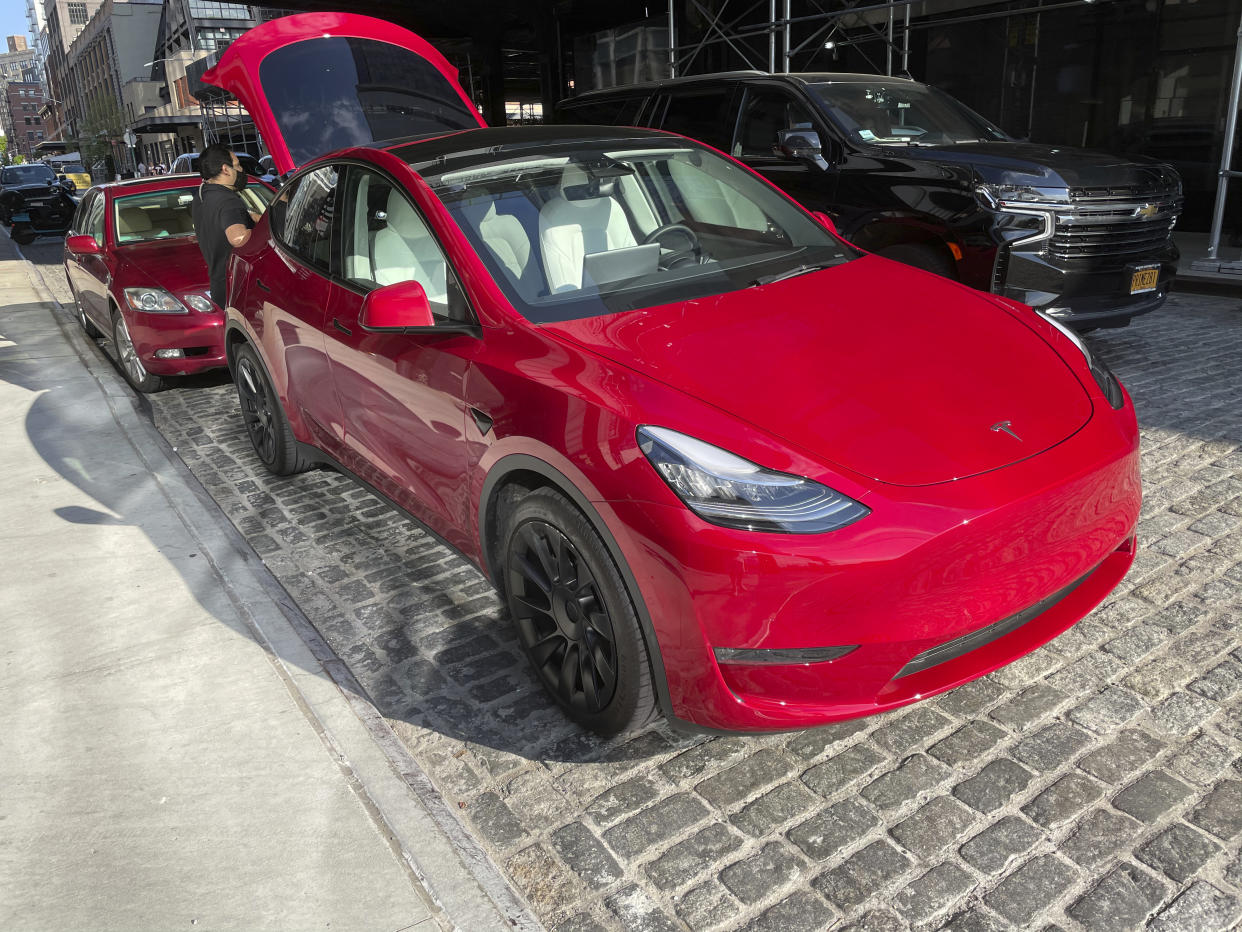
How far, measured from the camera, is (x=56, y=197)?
75.0 feet

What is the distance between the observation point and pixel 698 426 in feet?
8.22

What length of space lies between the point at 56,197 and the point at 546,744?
24915 mm

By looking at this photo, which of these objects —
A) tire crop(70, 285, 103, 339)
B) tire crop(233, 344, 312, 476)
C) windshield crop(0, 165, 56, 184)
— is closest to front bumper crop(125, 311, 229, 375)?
tire crop(233, 344, 312, 476)

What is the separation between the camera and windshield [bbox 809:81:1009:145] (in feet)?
22.4

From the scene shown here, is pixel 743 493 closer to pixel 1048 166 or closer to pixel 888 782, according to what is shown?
pixel 888 782

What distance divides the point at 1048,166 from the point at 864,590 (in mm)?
4594

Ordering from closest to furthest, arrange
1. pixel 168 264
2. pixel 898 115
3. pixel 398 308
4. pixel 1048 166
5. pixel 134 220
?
1. pixel 398 308
2. pixel 1048 166
3. pixel 898 115
4. pixel 168 264
5. pixel 134 220

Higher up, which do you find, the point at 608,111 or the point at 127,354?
the point at 608,111

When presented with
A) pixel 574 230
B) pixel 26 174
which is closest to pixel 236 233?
pixel 574 230

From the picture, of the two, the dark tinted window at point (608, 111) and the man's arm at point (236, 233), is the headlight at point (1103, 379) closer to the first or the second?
the man's arm at point (236, 233)

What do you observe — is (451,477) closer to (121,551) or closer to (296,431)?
(296,431)

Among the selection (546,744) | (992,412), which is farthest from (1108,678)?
(546,744)

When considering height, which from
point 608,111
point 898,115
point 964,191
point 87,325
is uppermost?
point 608,111

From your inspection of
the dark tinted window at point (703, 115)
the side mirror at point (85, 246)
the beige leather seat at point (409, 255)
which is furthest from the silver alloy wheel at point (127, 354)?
the dark tinted window at point (703, 115)
